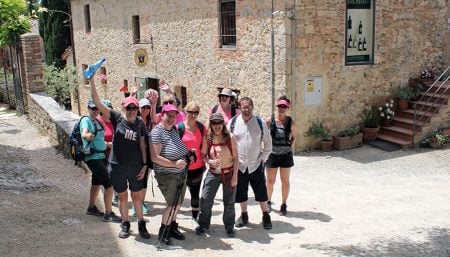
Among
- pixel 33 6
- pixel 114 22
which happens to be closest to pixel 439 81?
pixel 114 22

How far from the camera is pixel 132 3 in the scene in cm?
1598

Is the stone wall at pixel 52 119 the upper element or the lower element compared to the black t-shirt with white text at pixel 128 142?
lower

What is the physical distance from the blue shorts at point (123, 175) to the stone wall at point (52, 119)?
4964 mm

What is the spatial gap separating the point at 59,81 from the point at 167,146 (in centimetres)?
1929

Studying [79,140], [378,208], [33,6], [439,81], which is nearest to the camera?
[79,140]

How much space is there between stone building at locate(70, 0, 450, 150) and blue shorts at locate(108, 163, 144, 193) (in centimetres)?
566

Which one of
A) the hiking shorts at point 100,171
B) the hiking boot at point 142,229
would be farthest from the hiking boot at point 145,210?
the hiking boot at point 142,229

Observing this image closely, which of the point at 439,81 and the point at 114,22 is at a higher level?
the point at 114,22

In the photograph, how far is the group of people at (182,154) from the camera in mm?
5266

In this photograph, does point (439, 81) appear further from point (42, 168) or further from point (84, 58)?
point (84, 58)

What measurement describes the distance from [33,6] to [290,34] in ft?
82.6

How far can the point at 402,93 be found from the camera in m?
11.8

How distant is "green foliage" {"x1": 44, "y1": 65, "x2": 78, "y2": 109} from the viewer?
22.3 meters

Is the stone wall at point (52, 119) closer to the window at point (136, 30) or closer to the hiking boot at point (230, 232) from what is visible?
the window at point (136, 30)
